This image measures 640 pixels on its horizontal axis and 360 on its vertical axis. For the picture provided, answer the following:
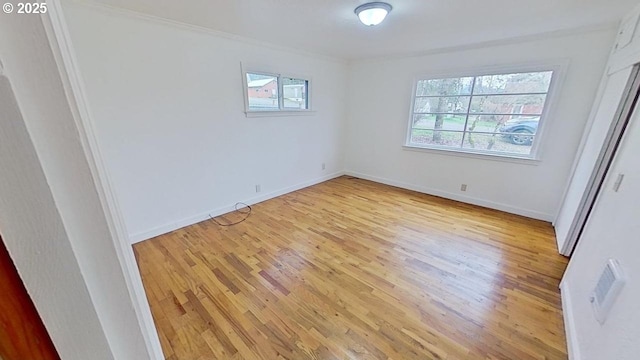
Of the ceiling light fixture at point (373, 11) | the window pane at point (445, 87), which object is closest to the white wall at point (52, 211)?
the ceiling light fixture at point (373, 11)

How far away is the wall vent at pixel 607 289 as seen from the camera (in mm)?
1244

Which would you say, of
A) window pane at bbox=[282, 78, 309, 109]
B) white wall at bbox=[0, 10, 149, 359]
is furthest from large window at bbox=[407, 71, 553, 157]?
white wall at bbox=[0, 10, 149, 359]

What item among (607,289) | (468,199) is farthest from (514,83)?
(607,289)

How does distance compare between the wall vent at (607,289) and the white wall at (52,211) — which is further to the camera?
the wall vent at (607,289)

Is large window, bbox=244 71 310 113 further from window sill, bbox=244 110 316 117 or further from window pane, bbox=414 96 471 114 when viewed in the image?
window pane, bbox=414 96 471 114

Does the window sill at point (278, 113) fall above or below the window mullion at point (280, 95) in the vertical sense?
below

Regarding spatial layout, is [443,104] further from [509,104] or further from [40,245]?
[40,245]

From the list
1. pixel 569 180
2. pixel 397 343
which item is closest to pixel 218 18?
pixel 397 343

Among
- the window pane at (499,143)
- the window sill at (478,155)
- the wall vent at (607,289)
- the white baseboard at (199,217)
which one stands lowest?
the white baseboard at (199,217)

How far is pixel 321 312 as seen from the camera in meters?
1.82

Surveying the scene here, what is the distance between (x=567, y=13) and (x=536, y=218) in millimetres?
2400

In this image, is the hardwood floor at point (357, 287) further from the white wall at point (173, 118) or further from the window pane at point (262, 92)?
the window pane at point (262, 92)

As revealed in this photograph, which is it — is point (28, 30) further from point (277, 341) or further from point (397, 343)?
point (397, 343)

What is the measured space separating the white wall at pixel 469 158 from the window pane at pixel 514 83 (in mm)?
173
